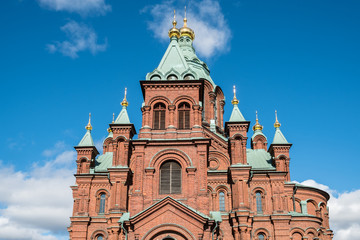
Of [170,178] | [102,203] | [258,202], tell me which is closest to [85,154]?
[102,203]

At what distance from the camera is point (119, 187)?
34.9m

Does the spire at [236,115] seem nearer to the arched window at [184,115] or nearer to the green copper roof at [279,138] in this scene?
the green copper roof at [279,138]

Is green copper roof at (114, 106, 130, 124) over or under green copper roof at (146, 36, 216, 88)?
under

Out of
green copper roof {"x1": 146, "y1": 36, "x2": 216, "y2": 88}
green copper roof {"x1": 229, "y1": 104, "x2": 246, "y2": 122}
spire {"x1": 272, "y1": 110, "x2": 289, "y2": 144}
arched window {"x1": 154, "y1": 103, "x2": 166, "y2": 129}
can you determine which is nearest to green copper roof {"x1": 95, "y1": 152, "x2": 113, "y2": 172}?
arched window {"x1": 154, "y1": 103, "x2": 166, "y2": 129}

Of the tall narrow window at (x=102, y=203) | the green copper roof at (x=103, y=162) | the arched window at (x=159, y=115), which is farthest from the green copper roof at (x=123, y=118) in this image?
the tall narrow window at (x=102, y=203)

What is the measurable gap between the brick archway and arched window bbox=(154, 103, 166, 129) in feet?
26.4

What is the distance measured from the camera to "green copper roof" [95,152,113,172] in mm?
40812

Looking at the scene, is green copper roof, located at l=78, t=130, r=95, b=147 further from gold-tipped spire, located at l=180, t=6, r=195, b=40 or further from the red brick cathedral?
gold-tipped spire, located at l=180, t=6, r=195, b=40

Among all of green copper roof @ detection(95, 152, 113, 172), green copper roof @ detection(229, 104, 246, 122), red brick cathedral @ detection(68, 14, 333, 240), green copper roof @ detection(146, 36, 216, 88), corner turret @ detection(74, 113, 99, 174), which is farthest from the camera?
green copper roof @ detection(95, 152, 113, 172)

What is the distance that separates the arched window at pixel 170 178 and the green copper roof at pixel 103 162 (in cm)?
1220

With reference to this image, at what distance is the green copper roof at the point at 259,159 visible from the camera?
40463 mm

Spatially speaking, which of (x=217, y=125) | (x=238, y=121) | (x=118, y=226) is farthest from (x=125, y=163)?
(x=217, y=125)

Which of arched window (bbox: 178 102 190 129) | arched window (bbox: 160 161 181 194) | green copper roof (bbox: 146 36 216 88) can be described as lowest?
arched window (bbox: 160 161 181 194)

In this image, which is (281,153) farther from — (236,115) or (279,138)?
(236,115)
